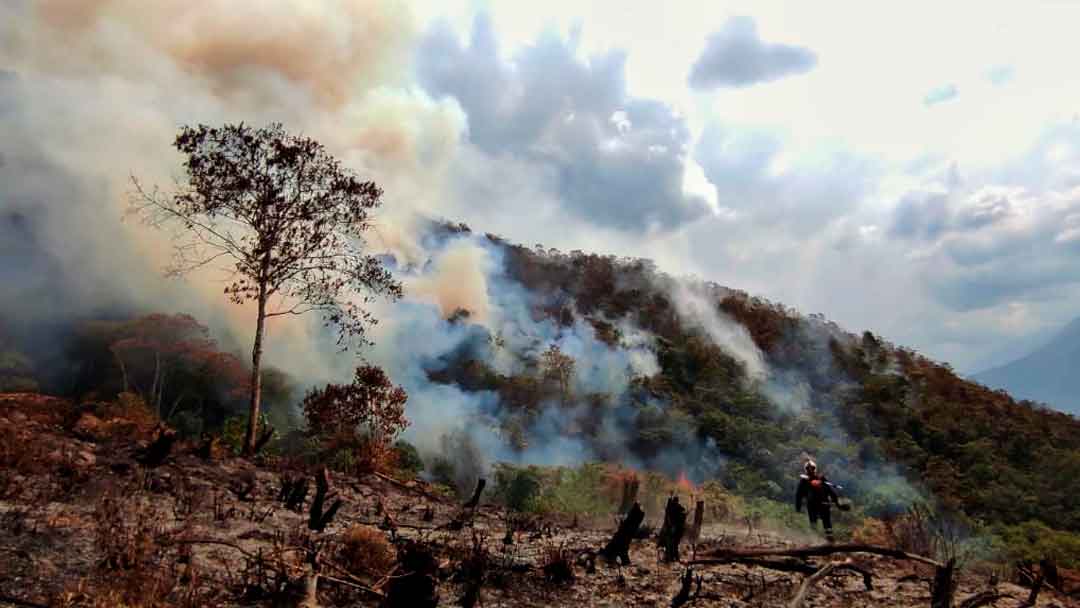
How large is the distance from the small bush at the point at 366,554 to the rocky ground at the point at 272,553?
0.02 metres

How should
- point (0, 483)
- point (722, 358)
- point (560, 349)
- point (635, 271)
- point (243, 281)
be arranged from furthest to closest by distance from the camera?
point (635, 271), point (722, 358), point (560, 349), point (243, 281), point (0, 483)

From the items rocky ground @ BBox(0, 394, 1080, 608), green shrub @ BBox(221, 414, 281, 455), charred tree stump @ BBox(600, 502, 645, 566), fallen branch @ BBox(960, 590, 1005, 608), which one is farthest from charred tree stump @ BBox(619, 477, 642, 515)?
fallen branch @ BBox(960, 590, 1005, 608)

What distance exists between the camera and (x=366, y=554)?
8.50 m

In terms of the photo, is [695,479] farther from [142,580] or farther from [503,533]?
[142,580]

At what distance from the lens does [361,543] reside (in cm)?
859

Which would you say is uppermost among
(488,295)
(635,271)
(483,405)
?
(635,271)

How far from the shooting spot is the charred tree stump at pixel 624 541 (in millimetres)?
10469

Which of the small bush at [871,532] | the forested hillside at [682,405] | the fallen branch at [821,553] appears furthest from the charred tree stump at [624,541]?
the forested hillside at [682,405]

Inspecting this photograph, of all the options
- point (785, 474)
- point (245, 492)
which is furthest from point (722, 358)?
point (245, 492)

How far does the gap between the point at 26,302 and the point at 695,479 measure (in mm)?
32617

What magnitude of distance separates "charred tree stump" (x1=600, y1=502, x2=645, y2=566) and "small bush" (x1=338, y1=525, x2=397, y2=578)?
362 cm

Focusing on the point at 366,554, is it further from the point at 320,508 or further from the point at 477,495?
the point at 477,495

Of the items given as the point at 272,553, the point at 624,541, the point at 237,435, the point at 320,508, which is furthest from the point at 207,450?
the point at 624,541

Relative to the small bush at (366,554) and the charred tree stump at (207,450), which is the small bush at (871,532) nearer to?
the small bush at (366,554)
